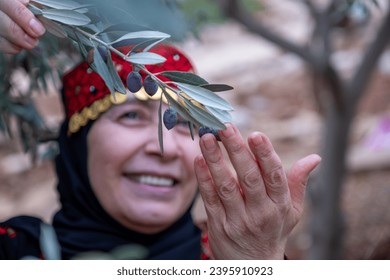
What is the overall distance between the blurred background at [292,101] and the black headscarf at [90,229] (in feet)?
0.91

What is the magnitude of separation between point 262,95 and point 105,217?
594cm

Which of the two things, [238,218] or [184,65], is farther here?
[184,65]

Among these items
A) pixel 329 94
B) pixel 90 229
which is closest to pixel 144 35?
pixel 90 229

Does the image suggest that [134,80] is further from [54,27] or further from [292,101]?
[292,101]

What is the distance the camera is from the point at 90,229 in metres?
1.78

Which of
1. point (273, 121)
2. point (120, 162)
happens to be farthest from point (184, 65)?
point (273, 121)

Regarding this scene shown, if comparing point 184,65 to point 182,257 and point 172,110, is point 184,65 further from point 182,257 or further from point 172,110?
point 172,110

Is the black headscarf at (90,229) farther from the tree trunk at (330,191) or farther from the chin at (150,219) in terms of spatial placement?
the tree trunk at (330,191)

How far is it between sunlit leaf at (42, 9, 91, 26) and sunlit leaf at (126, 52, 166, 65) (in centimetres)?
9

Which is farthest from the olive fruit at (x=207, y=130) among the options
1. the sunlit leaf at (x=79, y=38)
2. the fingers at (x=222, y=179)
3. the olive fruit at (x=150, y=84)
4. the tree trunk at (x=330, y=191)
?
the tree trunk at (x=330, y=191)

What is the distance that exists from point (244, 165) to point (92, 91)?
663 millimetres

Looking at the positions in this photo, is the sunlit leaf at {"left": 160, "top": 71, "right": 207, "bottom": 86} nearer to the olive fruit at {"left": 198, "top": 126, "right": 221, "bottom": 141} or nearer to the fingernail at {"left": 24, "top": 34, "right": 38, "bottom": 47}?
the olive fruit at {"left": 198, "top": 126, "right": 221, "bottom": 141}
